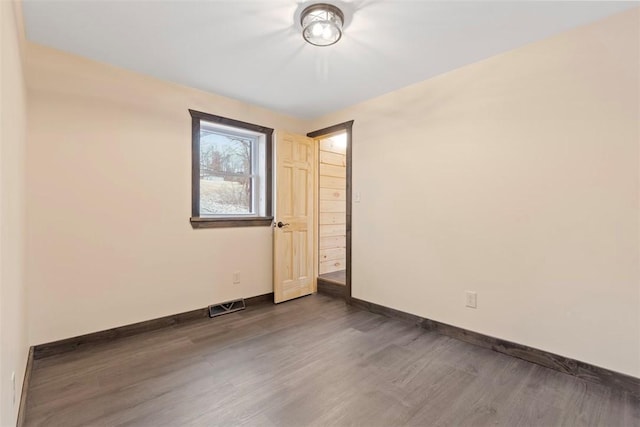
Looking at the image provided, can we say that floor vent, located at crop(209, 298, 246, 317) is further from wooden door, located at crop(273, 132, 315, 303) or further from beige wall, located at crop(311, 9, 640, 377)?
beige wall, located at crop(311, 9, 640, 377)

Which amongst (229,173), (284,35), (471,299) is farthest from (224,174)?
(471,299)

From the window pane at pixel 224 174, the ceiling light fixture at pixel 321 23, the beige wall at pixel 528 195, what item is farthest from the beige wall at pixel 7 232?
the beige wall at pixel 528 195

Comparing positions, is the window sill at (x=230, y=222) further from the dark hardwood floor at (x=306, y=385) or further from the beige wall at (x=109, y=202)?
the dark hardwood floor at (x=306, y=385)

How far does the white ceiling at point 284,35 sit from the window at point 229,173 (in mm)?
548

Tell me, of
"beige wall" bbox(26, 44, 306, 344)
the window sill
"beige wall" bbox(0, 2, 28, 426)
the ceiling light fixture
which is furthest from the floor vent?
the ceiling light fixture

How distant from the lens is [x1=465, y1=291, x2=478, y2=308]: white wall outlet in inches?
94.0

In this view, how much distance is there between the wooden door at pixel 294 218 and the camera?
3.40m

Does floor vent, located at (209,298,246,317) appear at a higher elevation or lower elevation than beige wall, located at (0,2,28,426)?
lower

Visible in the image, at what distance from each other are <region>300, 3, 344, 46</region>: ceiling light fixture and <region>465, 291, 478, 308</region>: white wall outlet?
2.27 m

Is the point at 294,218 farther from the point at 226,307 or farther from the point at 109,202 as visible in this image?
the point at 109,202

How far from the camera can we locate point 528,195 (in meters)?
2.12

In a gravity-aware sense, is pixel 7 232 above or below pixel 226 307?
above

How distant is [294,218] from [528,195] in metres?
2.39

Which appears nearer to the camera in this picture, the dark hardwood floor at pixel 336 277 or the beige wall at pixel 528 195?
the beige wall at pixel 528 195
